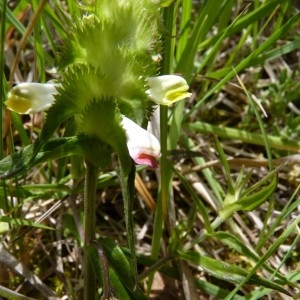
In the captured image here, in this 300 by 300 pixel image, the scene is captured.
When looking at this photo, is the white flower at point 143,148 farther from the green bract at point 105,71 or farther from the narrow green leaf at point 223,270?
the narrow green leaf at point 223,270

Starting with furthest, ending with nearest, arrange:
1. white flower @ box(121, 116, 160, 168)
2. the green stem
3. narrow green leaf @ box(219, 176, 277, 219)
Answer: narrow green leaf @ box(219, 176, 277, 219) < the green stem < white flower @ box(121, 116, 160, 168)

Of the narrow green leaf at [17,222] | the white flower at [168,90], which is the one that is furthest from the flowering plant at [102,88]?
the narrow green leaf at [17,222]

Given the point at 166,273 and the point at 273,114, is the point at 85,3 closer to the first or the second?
the point at 166,273

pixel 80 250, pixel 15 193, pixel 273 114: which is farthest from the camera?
pixel 273 114

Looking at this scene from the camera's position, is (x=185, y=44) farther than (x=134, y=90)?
Yes

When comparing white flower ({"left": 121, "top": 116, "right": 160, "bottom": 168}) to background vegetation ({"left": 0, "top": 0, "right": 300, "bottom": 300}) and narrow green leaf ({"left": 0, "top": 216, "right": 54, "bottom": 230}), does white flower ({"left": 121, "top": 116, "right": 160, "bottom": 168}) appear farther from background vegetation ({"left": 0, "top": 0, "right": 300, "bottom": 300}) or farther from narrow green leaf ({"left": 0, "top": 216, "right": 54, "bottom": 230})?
narrow green leaf ({"left": 0, "top": 216, "right": 54, "bottom": 230})

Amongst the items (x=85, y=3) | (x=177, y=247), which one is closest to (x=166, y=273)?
(x=177, y=247)

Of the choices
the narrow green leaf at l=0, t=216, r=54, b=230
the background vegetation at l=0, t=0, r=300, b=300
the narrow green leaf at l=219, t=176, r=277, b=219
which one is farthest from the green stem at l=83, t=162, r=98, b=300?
the narrow green leaf at l=219, t=176, r=277, b=219
